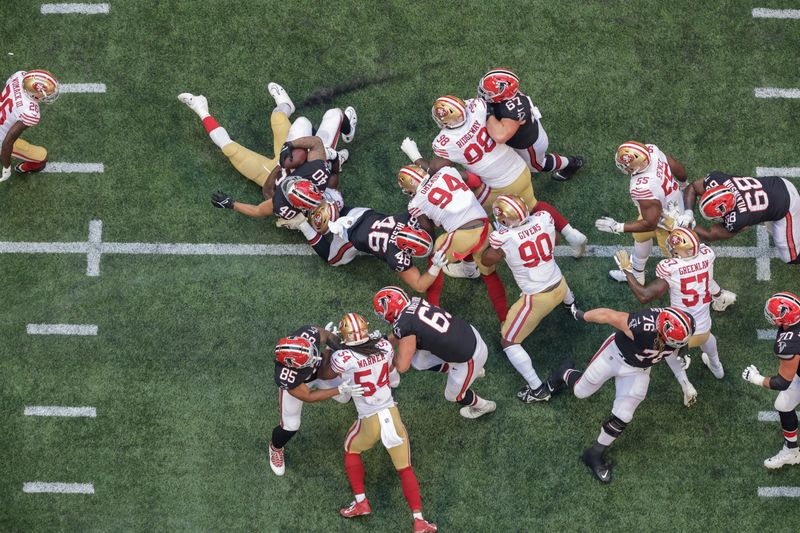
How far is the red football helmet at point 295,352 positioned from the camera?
8.14 metres

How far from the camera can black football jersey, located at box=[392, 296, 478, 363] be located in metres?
8.52

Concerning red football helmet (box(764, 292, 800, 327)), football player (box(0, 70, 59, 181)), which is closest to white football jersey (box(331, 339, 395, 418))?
red football helmet (box(764, 292, 800, 327))

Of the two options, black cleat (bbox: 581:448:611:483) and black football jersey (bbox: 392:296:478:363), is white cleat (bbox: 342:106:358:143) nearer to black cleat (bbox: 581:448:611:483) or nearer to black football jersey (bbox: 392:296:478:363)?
black football jersey (bbox: 392:296:478:363)

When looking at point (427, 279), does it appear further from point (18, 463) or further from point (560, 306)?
point (18, 463)

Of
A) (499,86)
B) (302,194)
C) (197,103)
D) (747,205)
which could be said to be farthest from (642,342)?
(197,103)

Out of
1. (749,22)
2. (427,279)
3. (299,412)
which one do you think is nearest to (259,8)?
(427,279)

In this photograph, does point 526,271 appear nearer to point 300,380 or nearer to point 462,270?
point 462,270

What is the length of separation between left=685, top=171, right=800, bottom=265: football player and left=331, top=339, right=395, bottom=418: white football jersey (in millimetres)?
3122

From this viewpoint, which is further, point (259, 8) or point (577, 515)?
point (259, 8)

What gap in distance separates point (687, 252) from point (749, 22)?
347 centimetres

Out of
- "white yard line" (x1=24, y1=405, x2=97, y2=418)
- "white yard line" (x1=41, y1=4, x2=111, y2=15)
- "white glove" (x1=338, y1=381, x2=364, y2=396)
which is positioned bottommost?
"white yard line" (x1=24, y1=405, x2=97, y2=418)

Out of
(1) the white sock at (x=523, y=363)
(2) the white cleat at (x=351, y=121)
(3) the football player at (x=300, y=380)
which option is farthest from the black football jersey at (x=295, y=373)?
(2) the white cleat at (x=351, y=121)

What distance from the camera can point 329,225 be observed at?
920cm

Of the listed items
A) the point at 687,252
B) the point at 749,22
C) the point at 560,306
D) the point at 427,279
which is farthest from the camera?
the point at 749,22
